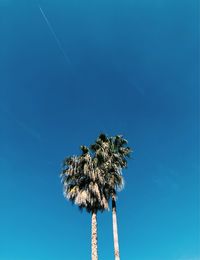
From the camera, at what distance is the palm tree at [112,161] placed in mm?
25078

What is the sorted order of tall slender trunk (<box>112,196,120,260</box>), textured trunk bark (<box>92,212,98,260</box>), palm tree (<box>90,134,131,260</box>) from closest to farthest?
textured trunk bark (<box>92,212,98,260</box>)
tall slender trunk (<box>112,196,120,260</box>)
palm tree (<box>90,134,131,260</box>)

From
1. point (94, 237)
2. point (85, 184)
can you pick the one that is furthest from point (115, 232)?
point (85, 184)

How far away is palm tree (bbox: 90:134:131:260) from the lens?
25.1 metres

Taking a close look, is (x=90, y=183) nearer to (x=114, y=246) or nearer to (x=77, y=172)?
(x=77, y=172)

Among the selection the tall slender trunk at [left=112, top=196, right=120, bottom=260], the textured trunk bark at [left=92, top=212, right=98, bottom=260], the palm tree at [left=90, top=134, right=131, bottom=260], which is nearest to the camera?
the textured trunk bark at [left=92, top=212, right=98, bottom=260]

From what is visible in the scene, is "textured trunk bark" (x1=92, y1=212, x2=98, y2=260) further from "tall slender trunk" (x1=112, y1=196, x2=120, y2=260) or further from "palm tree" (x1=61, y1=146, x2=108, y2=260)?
"tall slender trunk" (x1=112, y1=196, x2=120, y2=260)

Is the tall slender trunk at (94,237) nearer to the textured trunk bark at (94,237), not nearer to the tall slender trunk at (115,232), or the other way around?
the textured trunk bark at (94,237)

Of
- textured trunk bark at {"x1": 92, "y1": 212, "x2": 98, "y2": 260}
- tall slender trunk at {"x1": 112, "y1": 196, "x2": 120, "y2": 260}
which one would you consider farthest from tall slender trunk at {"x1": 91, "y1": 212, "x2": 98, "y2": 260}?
tall slender trunk at {"x1": 112, "y1": 196, "x2": 120, "y2": 260}

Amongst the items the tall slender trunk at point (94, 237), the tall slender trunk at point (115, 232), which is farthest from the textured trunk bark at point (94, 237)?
the tall slender trunk at point (115, 232)

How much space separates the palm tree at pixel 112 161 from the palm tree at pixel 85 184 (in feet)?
2.64

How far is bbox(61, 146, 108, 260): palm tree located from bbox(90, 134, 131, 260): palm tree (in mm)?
803

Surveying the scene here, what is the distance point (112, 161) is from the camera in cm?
2731

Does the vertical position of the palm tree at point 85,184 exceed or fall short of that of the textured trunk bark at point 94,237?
it exceeds it

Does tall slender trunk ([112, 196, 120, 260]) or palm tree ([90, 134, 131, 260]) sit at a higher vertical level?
palm tree ([90, 134, 131, 260])
